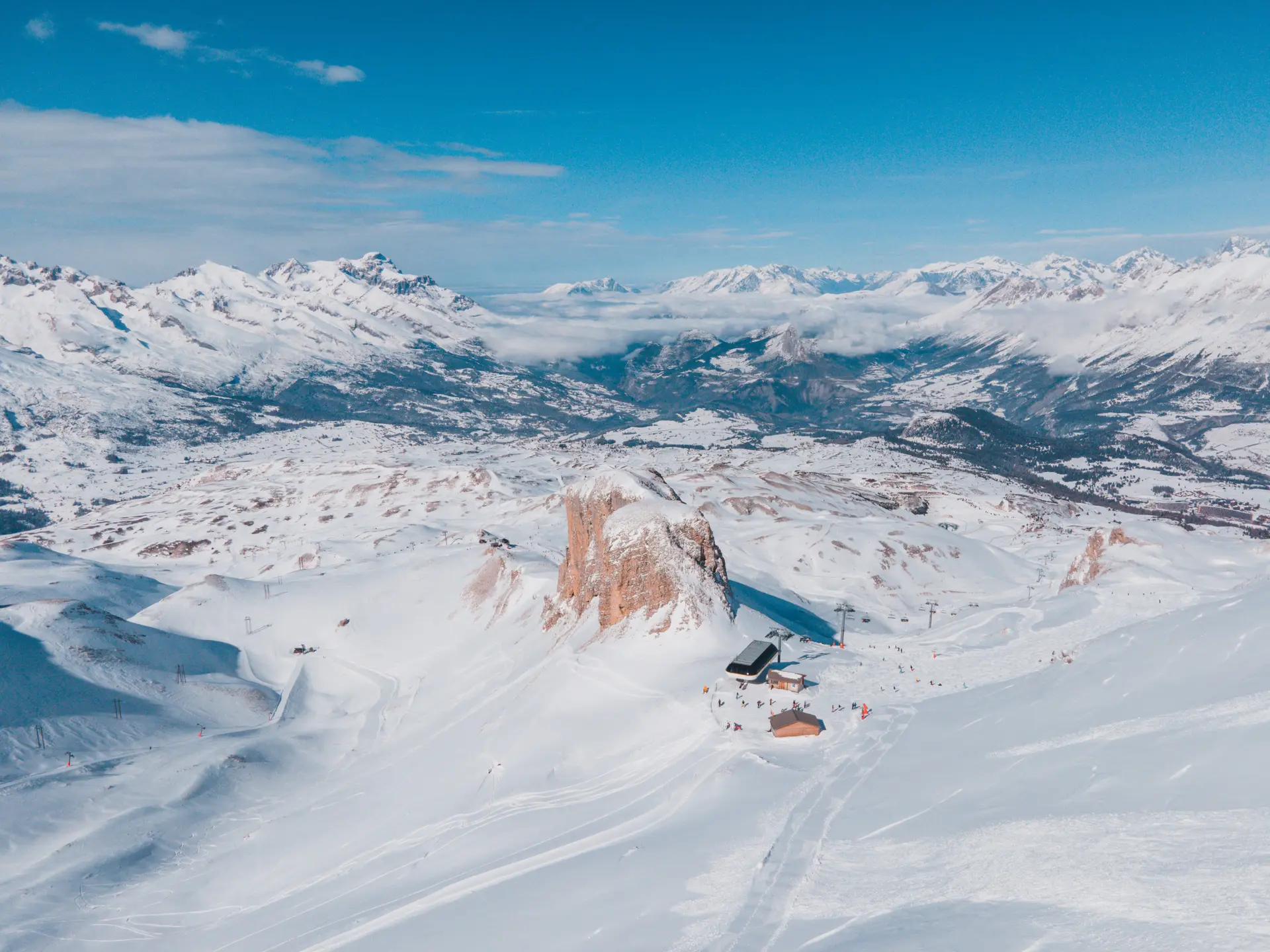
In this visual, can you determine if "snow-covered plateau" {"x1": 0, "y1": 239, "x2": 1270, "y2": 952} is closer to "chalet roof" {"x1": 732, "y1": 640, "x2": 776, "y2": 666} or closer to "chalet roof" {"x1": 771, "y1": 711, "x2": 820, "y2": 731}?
"chalet roof" {"x1": 771, "y1": 711, "x2": 820, "y2": 731}

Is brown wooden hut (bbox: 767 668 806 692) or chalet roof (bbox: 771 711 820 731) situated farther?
brown wooden hut (bbox: 767 668 806 692)

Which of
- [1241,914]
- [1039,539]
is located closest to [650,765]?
[1241,914]

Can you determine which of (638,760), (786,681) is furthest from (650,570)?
(638,760)

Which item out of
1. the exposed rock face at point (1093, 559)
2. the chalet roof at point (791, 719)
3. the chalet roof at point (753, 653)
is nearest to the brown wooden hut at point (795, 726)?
the chalet roof at point (791, 719)

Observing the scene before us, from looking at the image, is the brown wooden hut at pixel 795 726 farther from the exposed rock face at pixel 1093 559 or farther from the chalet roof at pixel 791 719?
the exposed rock face at pixel 1093 559

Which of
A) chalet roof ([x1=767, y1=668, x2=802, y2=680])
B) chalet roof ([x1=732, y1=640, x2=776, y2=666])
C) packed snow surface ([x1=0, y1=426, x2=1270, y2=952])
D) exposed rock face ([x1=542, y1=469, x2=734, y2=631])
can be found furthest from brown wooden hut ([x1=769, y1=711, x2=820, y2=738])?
exposed rock face ([x1=542, y1=469, x2=734, y2=631])

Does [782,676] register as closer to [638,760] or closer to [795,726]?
[795,726]

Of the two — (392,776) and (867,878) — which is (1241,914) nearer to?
(867,878)
